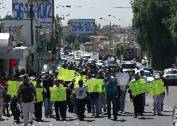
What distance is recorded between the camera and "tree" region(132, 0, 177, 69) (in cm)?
8419

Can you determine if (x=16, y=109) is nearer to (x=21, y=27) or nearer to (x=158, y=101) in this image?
(x=158, y=101)

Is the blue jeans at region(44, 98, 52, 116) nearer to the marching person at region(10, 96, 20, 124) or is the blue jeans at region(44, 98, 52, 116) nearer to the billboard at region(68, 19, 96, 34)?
the marching person at region(10, 96, 20, 124)

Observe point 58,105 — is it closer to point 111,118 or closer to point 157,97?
point 111,118

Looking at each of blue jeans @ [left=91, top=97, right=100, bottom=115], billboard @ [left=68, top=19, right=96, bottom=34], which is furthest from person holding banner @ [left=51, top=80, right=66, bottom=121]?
billboard @ [left=68, top=19, right=96, bottom=34]

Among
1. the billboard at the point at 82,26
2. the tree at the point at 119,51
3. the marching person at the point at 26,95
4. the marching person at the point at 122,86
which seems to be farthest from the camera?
the tree at the point at 119,51

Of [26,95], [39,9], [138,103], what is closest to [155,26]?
[39,9]

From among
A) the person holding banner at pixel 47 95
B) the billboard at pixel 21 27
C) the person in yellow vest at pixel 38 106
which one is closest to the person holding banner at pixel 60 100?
the person in yellow vest at pixel 38 106

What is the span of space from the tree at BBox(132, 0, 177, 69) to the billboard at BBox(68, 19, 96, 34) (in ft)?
31.1

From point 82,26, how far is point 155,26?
1223 cm

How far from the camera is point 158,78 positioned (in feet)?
92.6

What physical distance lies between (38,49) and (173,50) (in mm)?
19230

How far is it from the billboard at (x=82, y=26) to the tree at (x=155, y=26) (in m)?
9.47

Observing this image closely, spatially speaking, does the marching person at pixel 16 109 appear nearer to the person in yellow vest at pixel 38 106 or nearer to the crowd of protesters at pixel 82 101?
the crowd of protesters at pixel 82 101

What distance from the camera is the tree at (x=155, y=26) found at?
276 ft
